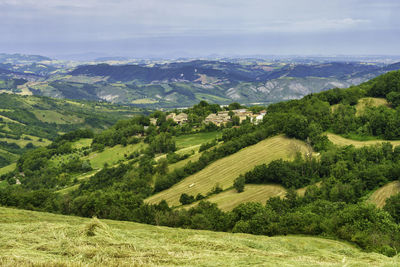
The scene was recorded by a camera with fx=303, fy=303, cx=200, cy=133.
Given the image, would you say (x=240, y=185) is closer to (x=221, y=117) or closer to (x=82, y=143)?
(x=221, y=117)

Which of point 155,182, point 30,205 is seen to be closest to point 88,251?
point 30,205

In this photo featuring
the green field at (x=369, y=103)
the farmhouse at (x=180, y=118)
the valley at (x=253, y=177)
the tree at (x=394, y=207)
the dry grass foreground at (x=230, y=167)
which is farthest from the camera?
the farmhouse at (x=180, y=118)

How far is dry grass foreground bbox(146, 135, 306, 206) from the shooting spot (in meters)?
77.8

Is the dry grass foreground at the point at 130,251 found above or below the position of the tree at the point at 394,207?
above

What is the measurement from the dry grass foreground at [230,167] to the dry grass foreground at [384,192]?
81.0 feet

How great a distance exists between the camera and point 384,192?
5584cm

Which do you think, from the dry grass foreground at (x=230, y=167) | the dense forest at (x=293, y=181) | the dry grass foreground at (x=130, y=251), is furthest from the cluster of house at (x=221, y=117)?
the dry grass foreground at (x=130, y=251)

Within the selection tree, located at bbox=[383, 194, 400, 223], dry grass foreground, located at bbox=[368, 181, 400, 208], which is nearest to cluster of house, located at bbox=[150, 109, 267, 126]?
dry grass foreground, located at bbox=[368, 181, 400, 208]

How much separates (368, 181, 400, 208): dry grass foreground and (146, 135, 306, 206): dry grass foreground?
81.0 feet

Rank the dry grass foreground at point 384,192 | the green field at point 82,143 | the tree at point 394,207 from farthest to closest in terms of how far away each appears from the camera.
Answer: the green field at point 82,143 → the dry grass foreground at point 384,192 → the tree at point 394,207

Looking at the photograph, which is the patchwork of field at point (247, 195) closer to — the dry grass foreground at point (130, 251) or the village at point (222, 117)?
the dry grass foreground at point (130, 251)

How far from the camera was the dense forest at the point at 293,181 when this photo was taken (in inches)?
1602

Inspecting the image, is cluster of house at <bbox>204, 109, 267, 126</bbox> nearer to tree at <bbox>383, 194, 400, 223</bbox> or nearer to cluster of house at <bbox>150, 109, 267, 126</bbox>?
cluster of house at <bbox>150, 109, 267, 126</bbox>

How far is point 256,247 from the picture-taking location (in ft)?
85.8
